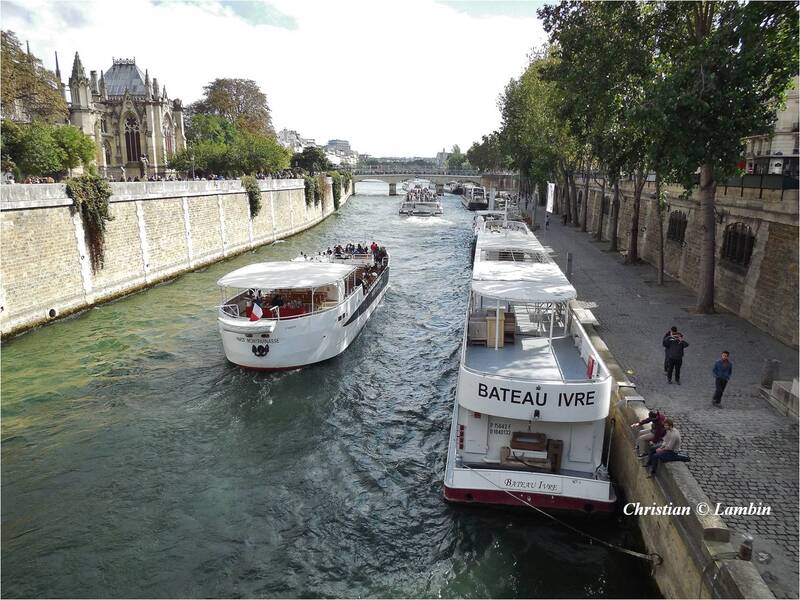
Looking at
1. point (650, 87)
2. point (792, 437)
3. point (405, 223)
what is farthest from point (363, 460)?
point (405, 223)

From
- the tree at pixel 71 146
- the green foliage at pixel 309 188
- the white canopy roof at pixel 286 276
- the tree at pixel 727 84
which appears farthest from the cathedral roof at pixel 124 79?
the tree at pixel 727 84

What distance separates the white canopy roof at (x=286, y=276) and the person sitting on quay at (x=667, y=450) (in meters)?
10.8

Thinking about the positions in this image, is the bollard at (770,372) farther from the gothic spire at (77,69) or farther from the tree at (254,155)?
the gothic spire at (77,69)

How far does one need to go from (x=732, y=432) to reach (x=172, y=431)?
11.9 m

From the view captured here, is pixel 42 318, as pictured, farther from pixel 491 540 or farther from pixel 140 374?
pixel 491 540

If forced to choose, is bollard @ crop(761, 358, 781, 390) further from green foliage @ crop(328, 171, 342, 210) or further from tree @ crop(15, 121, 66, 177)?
green foliage @ crop(328, 171, 342, 210)

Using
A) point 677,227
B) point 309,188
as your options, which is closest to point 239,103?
point 309,188

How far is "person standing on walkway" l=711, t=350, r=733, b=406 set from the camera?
37.7ft

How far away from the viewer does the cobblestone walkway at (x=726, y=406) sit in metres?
7.97

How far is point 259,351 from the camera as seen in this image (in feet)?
54.5

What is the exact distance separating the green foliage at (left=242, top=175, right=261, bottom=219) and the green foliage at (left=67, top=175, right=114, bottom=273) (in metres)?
17.2

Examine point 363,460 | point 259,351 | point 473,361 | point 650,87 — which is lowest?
point 363,460

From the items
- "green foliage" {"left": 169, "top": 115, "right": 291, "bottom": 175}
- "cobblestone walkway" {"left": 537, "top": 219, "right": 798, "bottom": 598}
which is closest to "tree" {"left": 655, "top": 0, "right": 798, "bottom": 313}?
"cobblestone walkway" {"left": 537, "top": 219, "right": 798, "bottom": 598}

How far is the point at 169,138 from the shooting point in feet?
250
